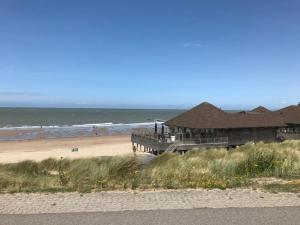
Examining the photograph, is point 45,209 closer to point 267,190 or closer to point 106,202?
point 106,202

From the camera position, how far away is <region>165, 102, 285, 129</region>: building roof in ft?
123

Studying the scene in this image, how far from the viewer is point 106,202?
354 inches

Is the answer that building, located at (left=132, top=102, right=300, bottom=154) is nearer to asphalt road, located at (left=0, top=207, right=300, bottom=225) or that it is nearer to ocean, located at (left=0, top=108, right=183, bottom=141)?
ocean, located at (left=0, top=108, right=183, bottom=141)

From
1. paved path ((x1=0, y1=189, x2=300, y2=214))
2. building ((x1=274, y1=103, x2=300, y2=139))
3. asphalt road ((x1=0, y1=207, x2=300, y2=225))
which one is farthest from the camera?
building ((x1=274, y1=103, x2=300, y2=139))

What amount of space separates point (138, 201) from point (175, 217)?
151 centimetres

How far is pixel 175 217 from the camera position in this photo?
25.5ft

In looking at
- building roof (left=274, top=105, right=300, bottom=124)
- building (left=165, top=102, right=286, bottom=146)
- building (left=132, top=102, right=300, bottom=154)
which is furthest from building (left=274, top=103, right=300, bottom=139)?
building (left=165, top=102, right=286, bottom=146)

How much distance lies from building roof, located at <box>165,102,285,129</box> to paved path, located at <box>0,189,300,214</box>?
27161mm

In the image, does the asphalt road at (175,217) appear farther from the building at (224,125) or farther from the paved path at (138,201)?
the building at (224,125)

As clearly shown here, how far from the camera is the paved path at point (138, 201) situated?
850cm

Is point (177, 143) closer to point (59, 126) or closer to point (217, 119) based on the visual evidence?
point (217, 119)

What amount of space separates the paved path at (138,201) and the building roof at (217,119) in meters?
27.2

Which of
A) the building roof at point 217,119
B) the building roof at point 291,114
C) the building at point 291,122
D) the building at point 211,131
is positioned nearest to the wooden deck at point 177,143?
the building at point 211,131

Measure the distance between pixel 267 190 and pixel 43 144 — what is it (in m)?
45.3
